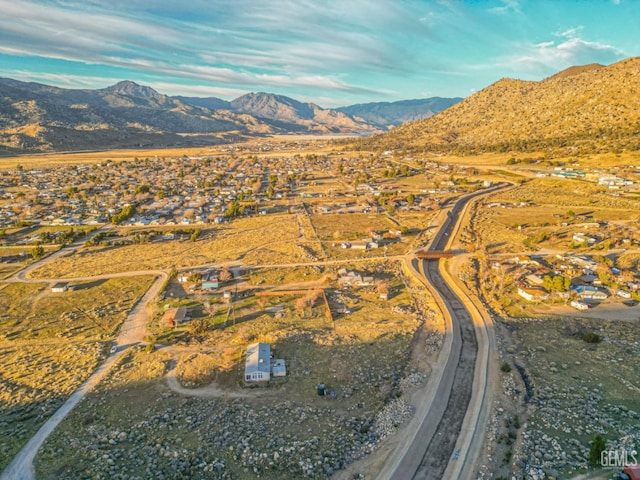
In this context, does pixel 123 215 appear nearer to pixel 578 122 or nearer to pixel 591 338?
pixel 591 338

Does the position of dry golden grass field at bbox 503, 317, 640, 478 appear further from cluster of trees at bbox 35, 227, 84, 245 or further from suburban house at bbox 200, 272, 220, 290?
cluster of trees at bbox 35, 227, 84, 245

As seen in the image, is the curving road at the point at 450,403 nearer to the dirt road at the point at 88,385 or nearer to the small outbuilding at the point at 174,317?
the dirt road at the point at 88,385

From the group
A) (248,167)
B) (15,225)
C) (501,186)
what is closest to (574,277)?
(501,186)

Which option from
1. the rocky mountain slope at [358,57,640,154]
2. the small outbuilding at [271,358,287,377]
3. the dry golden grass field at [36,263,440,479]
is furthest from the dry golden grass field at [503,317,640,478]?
the rocky mountain slope at [358,57,640,154]

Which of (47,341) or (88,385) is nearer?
(88,385)

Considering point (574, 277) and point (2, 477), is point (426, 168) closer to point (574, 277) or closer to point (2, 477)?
point (574, 277)

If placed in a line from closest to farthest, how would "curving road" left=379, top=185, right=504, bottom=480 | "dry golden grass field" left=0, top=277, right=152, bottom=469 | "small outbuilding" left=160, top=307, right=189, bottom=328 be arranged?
"curving road" left=379, top=185, right=504, bottom=480 < "dry golden grass field" left=0, top=277, right=152, bottom=469 < "small outbuilding" left=160, top=307, right=189, bottom=328

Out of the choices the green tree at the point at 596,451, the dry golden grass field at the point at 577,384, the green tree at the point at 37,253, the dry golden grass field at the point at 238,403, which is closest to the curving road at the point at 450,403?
the dry golden grass field at the point at 238,403

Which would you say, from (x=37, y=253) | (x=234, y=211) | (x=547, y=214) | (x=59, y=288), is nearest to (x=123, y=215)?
(x=234, y=211)
